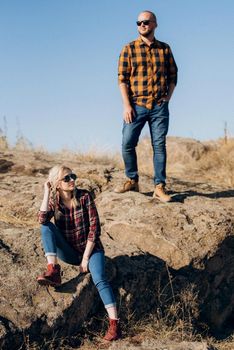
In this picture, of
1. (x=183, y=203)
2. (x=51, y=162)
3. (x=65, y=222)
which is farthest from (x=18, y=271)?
(x=51, y=162)

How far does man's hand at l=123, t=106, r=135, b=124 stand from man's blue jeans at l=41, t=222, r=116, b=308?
8.17ft

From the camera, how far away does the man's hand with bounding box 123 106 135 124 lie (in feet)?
26.7

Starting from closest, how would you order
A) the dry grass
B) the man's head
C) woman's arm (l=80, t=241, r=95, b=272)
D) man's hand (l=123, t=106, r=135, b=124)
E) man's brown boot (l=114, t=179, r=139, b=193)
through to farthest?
1. woman's arm (l=80, t=241, r=95, b=272)
2. the man's head
3. man's hand (l=123, t=106, r=135, b=124)
4. man's brown boot (l=114, t=179, r=139, b=193)
5. the dry grass

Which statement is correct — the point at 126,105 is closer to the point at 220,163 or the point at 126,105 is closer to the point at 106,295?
the point at 106,295

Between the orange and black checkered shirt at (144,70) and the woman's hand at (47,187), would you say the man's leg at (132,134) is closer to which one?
the orange and black checkered shirt at (144,70)

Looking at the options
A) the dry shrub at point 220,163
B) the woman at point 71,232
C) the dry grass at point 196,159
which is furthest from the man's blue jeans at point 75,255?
the dry grass at point 196,159

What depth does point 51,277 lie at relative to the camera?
582 cm

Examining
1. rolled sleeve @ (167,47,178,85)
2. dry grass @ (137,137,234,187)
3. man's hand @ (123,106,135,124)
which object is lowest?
dry grass @ (137,137,234,187)

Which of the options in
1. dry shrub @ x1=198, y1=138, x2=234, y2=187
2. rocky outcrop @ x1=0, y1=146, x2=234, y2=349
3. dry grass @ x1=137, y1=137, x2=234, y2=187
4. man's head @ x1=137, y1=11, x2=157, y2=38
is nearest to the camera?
rocky outcrop @ x1=0, y1=146, x2=234, y2=349

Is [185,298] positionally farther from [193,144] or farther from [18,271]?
[193,144]

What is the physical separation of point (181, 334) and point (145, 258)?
1074 millimetres

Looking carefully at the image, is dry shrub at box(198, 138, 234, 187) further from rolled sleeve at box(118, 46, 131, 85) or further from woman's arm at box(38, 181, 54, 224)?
woman's arm at box(38, 181, 54, 224)

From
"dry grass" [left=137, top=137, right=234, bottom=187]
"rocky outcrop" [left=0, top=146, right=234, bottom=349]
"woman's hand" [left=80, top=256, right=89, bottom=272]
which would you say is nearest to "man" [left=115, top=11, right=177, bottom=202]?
"rocky outcrop" [left=0, top=146, right=234, bottom=349]

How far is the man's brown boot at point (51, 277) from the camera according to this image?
5.82 m
